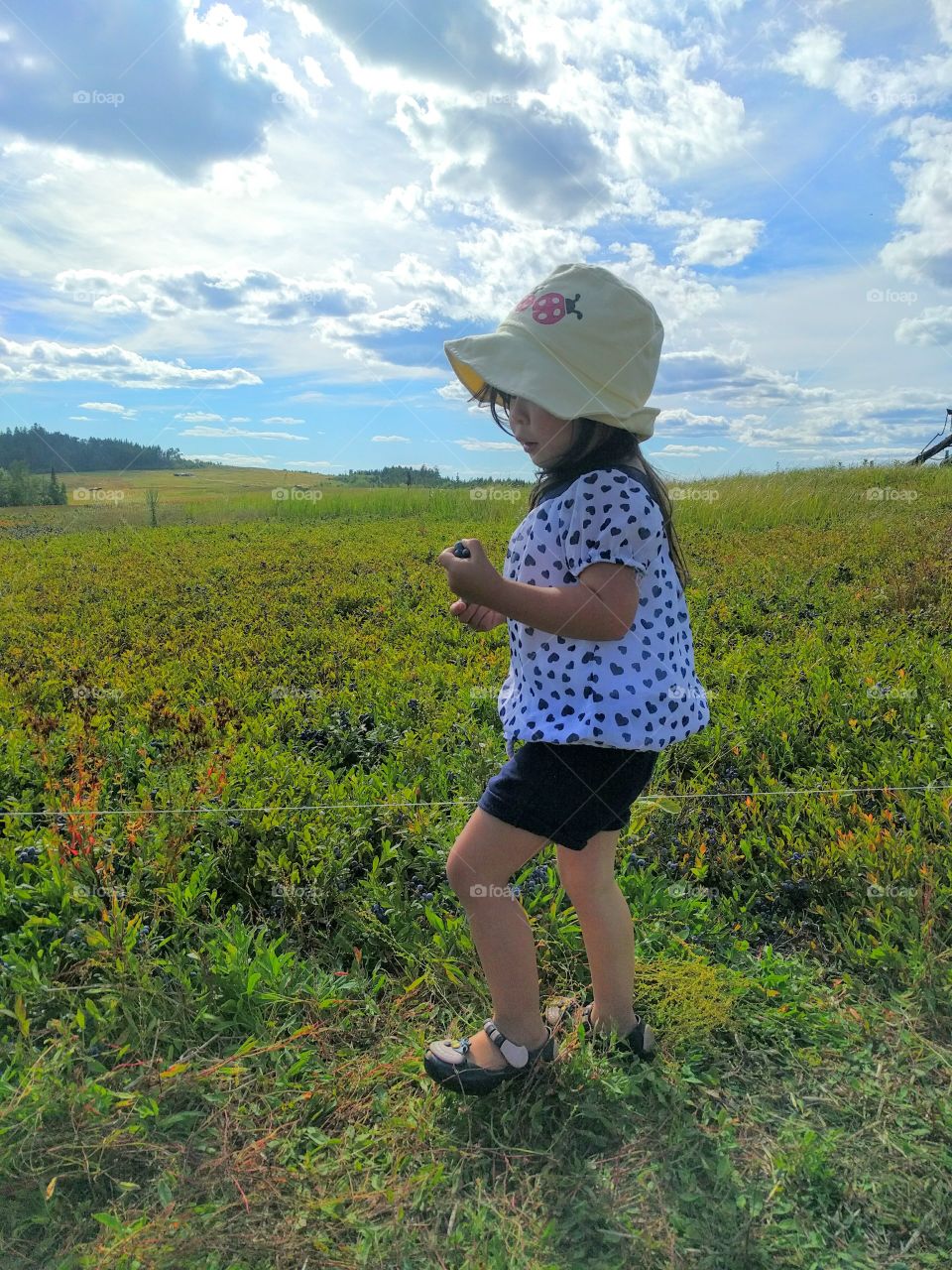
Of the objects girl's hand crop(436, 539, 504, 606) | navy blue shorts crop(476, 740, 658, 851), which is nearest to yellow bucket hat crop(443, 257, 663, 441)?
girl's hand crop(436, 539, 504, 606)

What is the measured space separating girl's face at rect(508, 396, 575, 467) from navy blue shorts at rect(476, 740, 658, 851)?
0.73 meters

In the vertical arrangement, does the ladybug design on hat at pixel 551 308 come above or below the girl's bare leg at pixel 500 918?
above

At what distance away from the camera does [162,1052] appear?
2357 mm

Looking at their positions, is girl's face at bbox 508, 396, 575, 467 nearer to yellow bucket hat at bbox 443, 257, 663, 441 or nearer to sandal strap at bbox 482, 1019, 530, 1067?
yellow bucket hat at bbox 443, 257, 663, 441

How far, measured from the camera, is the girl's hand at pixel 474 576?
71.2 inches

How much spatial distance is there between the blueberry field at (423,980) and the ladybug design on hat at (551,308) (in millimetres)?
1908

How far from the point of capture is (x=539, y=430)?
2.09 meters

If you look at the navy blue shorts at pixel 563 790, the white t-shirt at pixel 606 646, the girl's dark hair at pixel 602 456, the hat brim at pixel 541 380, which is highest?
the hat brim at pixel 541 380

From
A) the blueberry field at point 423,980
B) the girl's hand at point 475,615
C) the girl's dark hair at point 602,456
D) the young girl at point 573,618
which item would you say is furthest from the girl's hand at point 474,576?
the blueberry field at point 423,980

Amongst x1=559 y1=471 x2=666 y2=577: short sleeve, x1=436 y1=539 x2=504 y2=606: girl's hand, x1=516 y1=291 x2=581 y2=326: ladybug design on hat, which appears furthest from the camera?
x1=516 y1=291 x2=581 y2=326: ladybug design on hat

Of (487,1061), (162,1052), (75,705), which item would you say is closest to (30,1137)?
(162,1052)

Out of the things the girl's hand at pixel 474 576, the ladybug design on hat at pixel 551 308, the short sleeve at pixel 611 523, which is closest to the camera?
the girl's hand at pixel 474 576

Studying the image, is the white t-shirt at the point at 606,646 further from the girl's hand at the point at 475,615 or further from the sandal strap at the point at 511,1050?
the sandal strap at the point at 511,1050

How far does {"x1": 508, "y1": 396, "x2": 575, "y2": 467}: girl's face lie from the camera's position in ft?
6.79
